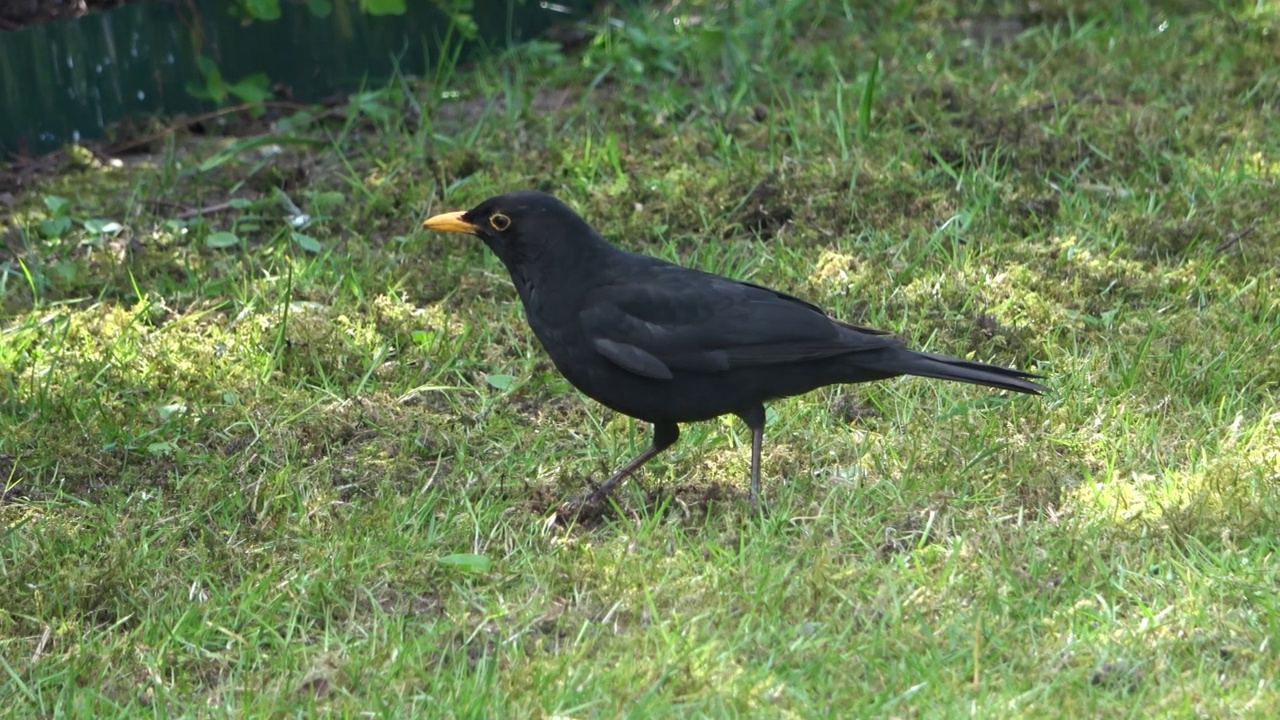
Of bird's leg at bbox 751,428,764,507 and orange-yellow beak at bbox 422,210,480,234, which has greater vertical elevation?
orange-yellow beak at bbox 422,210,480,234

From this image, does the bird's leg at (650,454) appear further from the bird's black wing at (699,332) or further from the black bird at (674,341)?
the bird's black wing at (699,332)

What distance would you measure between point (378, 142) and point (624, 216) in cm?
138

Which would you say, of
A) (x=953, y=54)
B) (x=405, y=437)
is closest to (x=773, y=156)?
(x=953, y=54)

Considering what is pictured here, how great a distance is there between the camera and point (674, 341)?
417 cm

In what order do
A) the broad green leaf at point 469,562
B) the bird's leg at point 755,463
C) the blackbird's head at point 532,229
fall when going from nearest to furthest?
the broad green leaf at point 469,562
the bird's leg at point 755,463
the blackbird's head at point 532,229

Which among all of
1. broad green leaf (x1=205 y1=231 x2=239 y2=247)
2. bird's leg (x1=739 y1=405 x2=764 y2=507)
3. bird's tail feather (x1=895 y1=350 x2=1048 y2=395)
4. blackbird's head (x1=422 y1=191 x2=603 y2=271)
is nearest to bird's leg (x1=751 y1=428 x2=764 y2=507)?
bird's leg (x1=739 y1=405 x2=764 y2=507)

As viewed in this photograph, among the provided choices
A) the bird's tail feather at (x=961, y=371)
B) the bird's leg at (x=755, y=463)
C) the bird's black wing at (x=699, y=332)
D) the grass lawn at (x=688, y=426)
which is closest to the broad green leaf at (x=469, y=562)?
the grass lawn at (x=688, y=426)

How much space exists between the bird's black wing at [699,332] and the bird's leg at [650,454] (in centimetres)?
24

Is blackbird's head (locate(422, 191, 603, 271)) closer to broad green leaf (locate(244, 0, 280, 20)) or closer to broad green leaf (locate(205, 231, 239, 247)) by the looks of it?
broad green leaf (locate(205, 231, 239, 247))

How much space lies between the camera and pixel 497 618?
12.1 ft

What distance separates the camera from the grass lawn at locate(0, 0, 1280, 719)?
11.4ft

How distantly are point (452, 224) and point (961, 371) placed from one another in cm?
153

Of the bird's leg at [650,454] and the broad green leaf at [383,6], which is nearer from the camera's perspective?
the bird's leg at [650,454]

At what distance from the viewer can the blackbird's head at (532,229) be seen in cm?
435
